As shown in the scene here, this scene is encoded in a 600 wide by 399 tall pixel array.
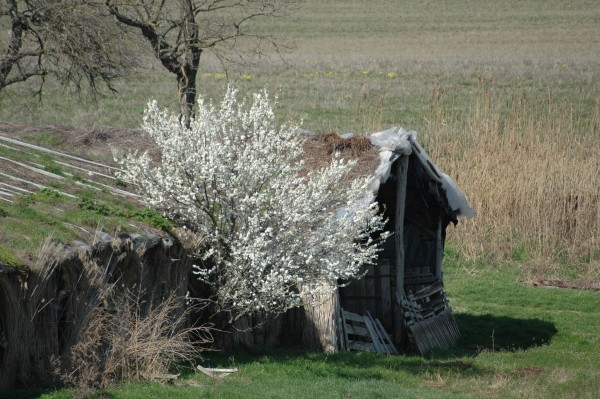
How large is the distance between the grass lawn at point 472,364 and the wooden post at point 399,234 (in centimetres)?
109

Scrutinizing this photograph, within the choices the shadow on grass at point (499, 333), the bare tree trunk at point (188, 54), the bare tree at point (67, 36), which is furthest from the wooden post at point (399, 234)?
the bare tree at point (67, 36)

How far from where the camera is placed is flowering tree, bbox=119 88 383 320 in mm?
12125

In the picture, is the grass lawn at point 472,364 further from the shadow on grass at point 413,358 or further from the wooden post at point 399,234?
the wooden post at point 399,234

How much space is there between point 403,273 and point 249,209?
5.19 meters

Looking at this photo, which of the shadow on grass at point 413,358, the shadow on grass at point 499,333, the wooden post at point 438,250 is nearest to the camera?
the shadow on grass at point 413,358

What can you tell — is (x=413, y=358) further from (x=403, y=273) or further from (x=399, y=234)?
(x=399, y=234)

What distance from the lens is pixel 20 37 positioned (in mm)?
19797

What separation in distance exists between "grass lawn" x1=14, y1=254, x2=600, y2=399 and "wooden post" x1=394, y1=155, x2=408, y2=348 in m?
1.09

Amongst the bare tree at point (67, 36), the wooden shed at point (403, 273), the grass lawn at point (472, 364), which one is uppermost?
the bare tree at point (67, 36)

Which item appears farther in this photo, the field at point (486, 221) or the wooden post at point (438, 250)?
the wooden post at point (438, 250)

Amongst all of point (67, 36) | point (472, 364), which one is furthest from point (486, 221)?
point (67, 36)

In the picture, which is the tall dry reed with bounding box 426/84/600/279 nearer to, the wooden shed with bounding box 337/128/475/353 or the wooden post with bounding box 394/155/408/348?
the wooden shed with bounding box 337/128/475/353

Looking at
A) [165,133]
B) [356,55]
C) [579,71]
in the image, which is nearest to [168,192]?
[165,133]

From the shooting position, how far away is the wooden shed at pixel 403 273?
15.9 m
